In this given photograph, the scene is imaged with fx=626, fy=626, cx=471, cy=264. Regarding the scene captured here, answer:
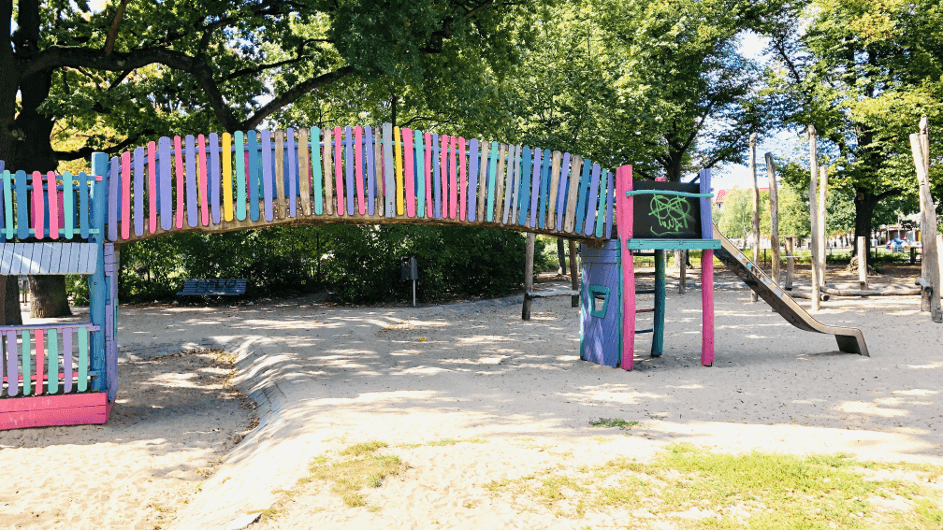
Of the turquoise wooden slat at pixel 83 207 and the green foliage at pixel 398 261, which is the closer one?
the turquoise wooden slat at pixel 83 207

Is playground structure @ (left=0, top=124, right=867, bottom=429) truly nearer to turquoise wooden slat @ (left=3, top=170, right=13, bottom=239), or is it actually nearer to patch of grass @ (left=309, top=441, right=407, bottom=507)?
turquoise wooden slat @ (left=3, top=170, right=13, bottom=239)

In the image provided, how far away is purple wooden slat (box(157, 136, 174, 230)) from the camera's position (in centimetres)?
764

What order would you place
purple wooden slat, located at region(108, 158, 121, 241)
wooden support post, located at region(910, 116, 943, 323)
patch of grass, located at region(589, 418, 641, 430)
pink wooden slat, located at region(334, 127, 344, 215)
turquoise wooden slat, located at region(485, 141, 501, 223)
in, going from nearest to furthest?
patch of grass, located at region(589, 418, 641, 430)
purple wooden slat, located at region(108, 158, 121, 241)
pink wooden slat, located at region(334, 127, 344, 215)
turquoise wooden slat, located at region(485, 141, 501, 223)
wooden support post, located at region(910, 116, 943, 323)

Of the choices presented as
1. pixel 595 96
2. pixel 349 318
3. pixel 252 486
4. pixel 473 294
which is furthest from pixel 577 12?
pixel 252 486

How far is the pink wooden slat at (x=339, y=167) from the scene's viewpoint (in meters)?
8.20

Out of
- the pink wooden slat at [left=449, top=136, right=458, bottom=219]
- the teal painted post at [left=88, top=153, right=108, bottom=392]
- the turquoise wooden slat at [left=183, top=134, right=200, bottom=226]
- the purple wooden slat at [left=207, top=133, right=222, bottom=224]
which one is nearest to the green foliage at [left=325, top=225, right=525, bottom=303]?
the pink wooden slat at [left=449, top=136, right=458, bottom=219]

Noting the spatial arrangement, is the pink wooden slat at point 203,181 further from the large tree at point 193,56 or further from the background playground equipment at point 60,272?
the large tree at point 193,56

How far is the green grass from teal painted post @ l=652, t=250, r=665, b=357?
5.26m

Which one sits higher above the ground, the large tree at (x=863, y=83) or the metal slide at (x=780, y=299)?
the large tree at (x=863, y=83)

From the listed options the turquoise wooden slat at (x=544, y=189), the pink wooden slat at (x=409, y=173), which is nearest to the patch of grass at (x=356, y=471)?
the pink wooden slat at (x=409, y=173)

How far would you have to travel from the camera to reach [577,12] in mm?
23438

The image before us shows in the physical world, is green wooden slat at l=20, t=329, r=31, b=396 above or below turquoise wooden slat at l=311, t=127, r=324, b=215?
below

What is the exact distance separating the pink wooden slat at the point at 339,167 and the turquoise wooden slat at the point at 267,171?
81 centimetres

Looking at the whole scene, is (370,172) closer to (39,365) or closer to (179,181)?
(179,181)
